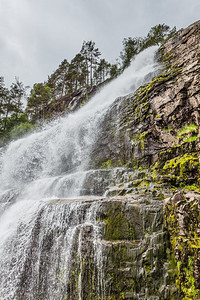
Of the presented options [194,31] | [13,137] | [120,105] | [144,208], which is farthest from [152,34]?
[144,208]

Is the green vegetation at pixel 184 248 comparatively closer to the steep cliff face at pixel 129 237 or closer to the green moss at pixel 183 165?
the steep cliff face at pixel 129 237

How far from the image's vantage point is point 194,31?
15.5 m

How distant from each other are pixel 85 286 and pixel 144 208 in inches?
111

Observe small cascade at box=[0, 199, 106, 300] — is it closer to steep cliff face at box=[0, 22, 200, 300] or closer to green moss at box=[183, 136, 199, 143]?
steep cliff face at box=[0, 22, 200, 300]

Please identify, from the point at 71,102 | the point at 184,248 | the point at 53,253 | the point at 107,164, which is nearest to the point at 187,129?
the point at 107,164

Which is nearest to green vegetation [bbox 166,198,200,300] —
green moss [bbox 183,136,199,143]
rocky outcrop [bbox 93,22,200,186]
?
rocky outcrop [bbox 93,22,200,186]

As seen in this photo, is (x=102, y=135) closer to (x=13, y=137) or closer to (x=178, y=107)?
(x=178, y=107)

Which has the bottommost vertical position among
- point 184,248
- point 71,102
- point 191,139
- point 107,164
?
point 184,248

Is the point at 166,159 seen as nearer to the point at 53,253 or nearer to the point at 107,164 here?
the point at 107,164

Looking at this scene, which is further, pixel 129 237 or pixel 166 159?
pixel 166 159

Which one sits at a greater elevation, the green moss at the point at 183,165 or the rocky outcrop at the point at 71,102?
the rocky outcrop at the point at 71,102

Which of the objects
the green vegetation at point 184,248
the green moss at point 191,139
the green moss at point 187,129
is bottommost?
the green vegetation at point 184,248

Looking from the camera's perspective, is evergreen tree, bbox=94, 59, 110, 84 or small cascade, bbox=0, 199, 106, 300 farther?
evergreen tree, bbox=94, 59, 110, 84

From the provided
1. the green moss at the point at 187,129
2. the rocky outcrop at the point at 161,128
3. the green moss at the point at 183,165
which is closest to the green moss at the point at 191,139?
the rocky outcrop at the point at 161,128
